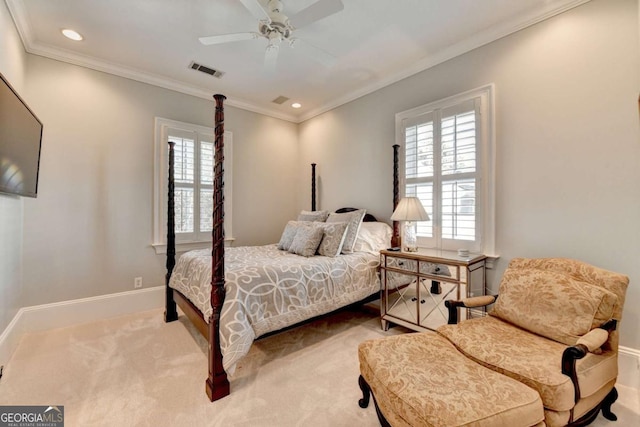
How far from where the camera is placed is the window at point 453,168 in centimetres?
258

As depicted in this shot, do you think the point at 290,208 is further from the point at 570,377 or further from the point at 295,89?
the point at 570,377

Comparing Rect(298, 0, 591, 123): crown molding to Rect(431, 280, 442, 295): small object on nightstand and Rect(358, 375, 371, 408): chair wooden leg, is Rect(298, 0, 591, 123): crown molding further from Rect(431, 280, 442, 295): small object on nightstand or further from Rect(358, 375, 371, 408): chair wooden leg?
Rect(358, 375, 371, 408): chair wooden leg

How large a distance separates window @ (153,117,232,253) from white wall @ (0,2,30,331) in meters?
1.15

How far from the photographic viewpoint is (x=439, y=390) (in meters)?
1.20

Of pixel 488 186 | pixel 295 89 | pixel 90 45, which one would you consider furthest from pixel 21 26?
pixel 488 186

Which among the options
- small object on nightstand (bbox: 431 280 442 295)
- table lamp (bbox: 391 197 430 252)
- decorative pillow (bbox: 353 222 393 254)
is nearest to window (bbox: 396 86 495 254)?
table lamp (bbox: 391 197 430 252)

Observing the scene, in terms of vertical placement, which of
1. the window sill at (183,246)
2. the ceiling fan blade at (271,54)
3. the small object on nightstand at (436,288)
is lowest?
the small object on nightstand at (436,288)

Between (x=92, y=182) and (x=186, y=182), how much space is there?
0.96 m

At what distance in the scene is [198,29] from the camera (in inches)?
100

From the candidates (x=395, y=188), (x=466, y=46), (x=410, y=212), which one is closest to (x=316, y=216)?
(x=395, y=188)

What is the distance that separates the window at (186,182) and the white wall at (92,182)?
4.2 inches

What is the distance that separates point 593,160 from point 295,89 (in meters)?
3.22

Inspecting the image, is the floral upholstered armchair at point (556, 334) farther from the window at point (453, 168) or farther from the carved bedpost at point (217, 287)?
the carved bedpost at point (217, 287)

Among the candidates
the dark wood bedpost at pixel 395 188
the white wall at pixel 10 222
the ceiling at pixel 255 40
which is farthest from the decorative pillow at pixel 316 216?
the white wall at pixel 10 222
